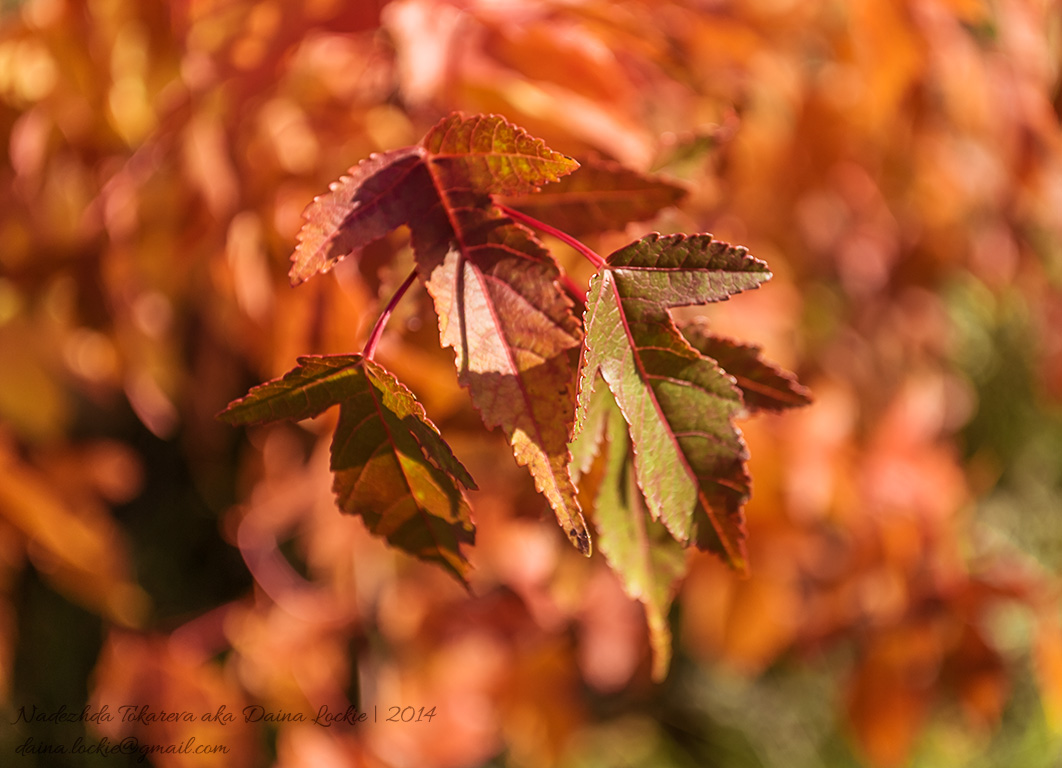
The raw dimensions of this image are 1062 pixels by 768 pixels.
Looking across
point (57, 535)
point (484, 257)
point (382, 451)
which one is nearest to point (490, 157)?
point (484, 257)

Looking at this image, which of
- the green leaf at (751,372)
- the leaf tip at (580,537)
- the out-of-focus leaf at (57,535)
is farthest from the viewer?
the out-of-focus leaf at (57,535)

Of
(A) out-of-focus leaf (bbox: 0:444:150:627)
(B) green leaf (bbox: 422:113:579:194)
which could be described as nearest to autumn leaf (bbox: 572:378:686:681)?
(B) green leaf (bbox: 422:113:579:194)

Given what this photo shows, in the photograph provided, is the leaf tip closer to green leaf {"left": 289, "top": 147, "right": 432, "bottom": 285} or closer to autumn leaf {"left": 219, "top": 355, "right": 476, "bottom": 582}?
autumn leaf {"left": 219, "top": 355, "right": 476, "bottom": 582}

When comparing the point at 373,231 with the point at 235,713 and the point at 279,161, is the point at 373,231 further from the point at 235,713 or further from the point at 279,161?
the point at 235,713

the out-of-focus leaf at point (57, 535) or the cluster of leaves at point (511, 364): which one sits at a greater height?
the cluster of leaves at point (511, 364)

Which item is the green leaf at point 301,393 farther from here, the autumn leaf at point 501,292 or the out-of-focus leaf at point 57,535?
the out-of-focus leaf at point 57,535

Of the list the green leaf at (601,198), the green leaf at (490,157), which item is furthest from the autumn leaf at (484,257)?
the green leaf at (601,198)

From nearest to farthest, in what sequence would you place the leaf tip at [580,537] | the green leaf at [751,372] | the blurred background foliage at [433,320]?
the leaf tip at [580,537]
the green leaf at [751,372]
the blurred background foliage at [433,320]
